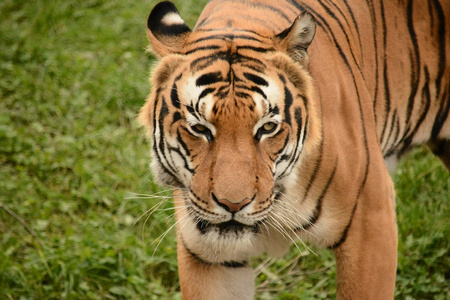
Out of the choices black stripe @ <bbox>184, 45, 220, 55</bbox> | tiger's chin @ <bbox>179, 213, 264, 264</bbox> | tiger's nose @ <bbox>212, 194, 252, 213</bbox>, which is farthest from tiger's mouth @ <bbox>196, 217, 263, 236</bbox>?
black stripe @ <bbox>184, 45, 220, 55</bbox>

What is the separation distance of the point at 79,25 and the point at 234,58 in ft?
12.0

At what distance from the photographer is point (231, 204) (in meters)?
2.10

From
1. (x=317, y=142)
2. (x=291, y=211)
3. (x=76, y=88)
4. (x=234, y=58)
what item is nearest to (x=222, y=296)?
(x=291, y=211)

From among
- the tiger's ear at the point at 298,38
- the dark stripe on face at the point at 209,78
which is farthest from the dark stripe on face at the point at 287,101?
the dark stripe on face at the point at 209,78

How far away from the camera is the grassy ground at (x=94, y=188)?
11.3 ft

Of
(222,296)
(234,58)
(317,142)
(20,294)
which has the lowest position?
(20,294)

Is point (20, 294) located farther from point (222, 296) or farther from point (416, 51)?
point (416, 51)

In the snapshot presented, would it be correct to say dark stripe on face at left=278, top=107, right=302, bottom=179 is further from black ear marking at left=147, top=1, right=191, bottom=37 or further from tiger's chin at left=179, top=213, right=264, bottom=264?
black ear marking at left=147, top=1, right=191, bottom=37

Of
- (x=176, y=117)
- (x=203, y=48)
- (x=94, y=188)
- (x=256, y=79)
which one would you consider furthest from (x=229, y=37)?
(x=94, y=188)

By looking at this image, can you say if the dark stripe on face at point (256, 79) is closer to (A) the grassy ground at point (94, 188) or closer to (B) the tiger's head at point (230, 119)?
(B) the tiger's head at point (230, 119)

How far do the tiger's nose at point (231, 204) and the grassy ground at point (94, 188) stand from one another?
1.14 m

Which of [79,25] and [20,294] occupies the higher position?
[79,25]

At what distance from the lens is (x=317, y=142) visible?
2.34 meters

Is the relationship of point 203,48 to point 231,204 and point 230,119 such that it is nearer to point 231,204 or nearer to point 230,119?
point 230,119
